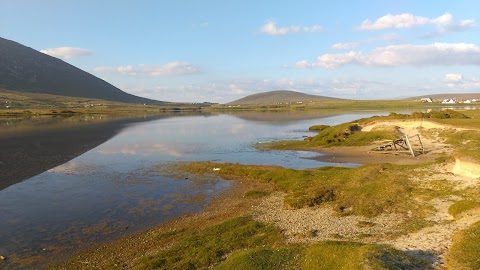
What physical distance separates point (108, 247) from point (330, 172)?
978 inches

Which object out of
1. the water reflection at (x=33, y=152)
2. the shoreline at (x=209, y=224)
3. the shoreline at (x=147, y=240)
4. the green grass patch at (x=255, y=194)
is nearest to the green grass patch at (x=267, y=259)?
the shoreline at (x=209, y=224)

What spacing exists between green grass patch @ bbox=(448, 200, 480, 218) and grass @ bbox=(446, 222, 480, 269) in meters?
4.14

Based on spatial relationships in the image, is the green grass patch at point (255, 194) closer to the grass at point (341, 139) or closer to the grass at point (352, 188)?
the grass at point (352, 188)

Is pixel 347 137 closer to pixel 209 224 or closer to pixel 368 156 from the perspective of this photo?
pixel 368 156

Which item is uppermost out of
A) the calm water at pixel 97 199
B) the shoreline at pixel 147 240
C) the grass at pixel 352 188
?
the grass at pixel 352 188

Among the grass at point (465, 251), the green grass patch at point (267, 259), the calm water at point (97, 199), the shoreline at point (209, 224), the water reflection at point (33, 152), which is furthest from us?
the water reflection at point (33, 152)

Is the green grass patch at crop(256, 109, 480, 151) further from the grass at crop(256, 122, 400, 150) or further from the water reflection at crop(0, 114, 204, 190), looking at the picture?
the water reflection at crop(0, 114, 204, 190)

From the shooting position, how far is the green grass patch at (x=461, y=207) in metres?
23.1

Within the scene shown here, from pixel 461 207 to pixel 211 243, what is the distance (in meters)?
16.8

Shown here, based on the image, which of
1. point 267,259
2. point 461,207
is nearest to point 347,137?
point 461,207

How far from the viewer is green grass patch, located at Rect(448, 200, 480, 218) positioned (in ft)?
75.9

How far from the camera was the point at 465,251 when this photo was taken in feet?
55.1

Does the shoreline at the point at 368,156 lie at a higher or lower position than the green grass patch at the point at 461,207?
lower

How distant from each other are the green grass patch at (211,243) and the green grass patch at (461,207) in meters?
11.8
